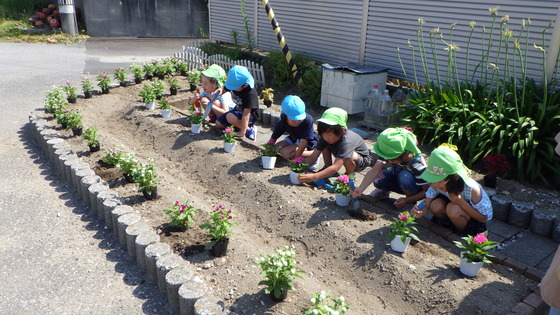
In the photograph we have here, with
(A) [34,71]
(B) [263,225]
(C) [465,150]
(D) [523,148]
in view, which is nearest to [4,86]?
(A) [34,71]

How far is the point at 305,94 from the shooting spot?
8836 mm

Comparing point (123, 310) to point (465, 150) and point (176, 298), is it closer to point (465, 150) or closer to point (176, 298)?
point (176, 298)

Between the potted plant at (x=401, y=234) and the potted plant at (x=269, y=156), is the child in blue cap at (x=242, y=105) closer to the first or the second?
the potted plant at (x=269, y=156)

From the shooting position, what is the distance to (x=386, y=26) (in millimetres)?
8227

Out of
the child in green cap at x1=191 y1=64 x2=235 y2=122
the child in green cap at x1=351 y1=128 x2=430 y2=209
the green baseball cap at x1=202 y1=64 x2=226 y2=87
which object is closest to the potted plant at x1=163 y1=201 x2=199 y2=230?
the child in green cap at x1=351 y1=128 x2=430 y2=209

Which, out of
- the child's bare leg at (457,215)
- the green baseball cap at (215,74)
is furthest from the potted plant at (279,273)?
the green baseball cap at (215,74)

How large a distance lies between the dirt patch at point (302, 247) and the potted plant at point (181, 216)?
8 cm

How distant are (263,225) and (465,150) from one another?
9.56 ft

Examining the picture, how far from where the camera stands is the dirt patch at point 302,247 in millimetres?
3467

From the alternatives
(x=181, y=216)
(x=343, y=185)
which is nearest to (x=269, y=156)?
(x=343, y=185)

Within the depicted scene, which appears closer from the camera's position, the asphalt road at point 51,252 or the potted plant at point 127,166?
the asphalt road at point 51,252

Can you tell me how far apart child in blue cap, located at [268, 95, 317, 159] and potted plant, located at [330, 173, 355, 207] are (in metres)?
1.14

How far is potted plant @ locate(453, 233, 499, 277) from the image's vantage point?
11.5 ft

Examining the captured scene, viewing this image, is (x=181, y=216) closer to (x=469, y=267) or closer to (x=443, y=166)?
(x=443, y=166)
